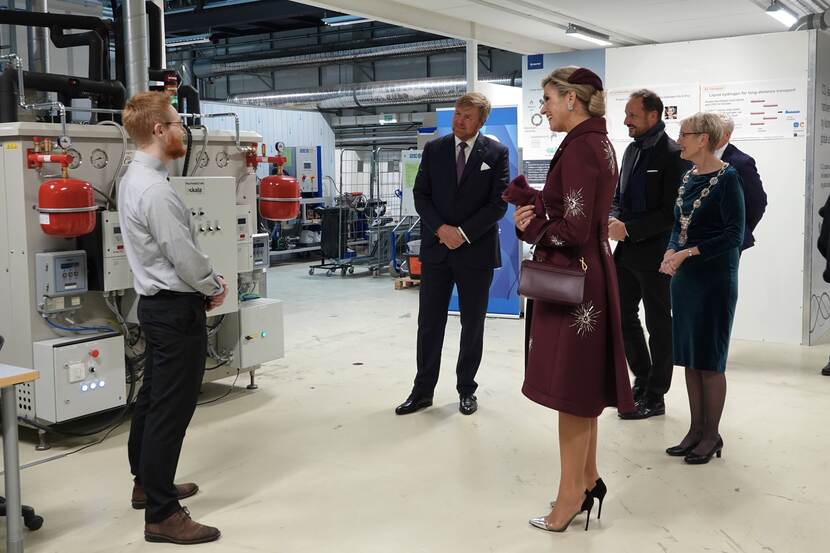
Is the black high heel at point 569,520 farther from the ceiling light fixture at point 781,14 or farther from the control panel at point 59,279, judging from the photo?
the ceiling light fixture at point 781,14

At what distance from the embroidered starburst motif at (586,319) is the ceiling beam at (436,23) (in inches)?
137

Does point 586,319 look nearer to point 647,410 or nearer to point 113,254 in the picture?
point 647,410

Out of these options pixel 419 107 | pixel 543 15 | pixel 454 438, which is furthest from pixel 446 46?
pixel 454 438

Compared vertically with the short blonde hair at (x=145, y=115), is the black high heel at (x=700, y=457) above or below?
below

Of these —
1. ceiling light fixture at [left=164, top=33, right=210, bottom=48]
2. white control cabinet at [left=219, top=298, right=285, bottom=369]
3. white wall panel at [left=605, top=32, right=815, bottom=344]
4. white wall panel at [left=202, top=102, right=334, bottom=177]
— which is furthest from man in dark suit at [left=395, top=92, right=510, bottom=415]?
ceiling light fixture at [left=164, top=33, right=210, bottom=48]

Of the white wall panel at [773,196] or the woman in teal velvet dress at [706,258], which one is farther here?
the white wall panel at [773,196]

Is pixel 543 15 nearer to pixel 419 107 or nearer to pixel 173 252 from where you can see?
pixel 173 252

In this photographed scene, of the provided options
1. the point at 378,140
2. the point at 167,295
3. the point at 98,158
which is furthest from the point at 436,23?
the point at 378,140

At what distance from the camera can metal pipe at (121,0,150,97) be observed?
453 cm

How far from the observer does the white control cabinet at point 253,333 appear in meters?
4.85

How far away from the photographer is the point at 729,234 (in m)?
3.48

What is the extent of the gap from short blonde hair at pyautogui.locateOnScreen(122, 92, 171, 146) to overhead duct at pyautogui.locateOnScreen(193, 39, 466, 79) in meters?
9.88

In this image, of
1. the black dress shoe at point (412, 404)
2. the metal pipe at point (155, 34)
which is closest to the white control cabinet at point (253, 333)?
the black dress shoe at point (412, 404)

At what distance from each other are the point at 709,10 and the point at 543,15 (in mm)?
1282
